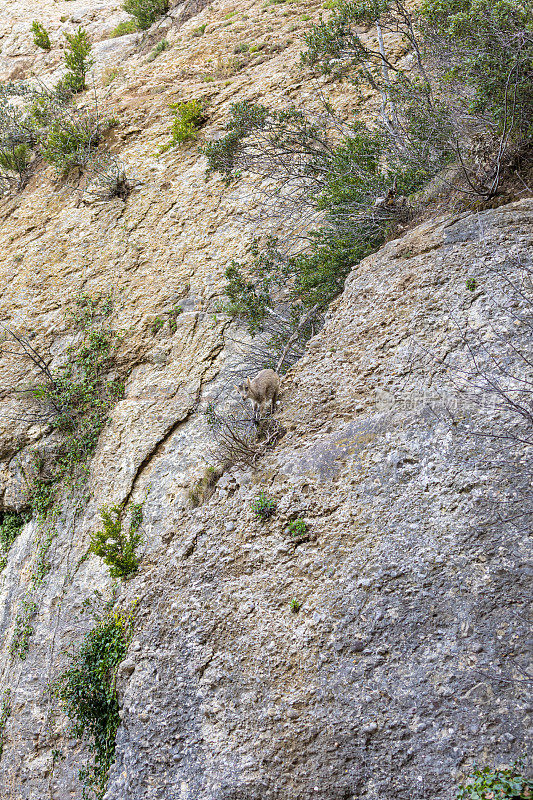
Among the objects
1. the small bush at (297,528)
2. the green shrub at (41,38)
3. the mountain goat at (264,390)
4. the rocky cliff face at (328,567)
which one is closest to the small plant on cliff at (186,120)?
the rocky cliff face at (328,567)

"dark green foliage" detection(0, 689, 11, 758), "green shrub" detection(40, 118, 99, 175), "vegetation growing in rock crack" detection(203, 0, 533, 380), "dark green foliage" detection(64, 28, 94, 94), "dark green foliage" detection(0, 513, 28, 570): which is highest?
"dark green foliage" detection(64, 28, 94, 94)

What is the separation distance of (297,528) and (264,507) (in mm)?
454

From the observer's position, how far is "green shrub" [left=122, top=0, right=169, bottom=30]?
661 inches

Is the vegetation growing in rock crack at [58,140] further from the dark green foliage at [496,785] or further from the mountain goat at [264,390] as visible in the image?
the dark green foliage at [496,785]

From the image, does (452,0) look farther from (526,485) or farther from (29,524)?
(29,524)

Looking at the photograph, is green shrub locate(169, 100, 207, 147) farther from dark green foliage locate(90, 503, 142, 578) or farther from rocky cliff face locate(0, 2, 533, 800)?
dark green foliage locate(90, 503, 142, 578)

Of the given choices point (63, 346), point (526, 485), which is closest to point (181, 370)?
point (63, 346)

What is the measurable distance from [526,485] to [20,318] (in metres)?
9.56

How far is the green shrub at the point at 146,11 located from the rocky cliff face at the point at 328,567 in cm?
1355

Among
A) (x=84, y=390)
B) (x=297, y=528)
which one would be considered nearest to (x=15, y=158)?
(x=84, y=390)

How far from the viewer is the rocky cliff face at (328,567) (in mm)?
3531

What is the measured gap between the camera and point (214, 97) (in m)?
12.4

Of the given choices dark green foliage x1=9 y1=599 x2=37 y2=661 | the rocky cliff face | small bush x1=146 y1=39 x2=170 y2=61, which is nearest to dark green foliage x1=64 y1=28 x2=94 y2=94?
small bush x1=146 y1=39 x2=170 y2=61

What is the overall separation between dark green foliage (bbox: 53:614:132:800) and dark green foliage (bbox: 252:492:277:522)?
195 cm
